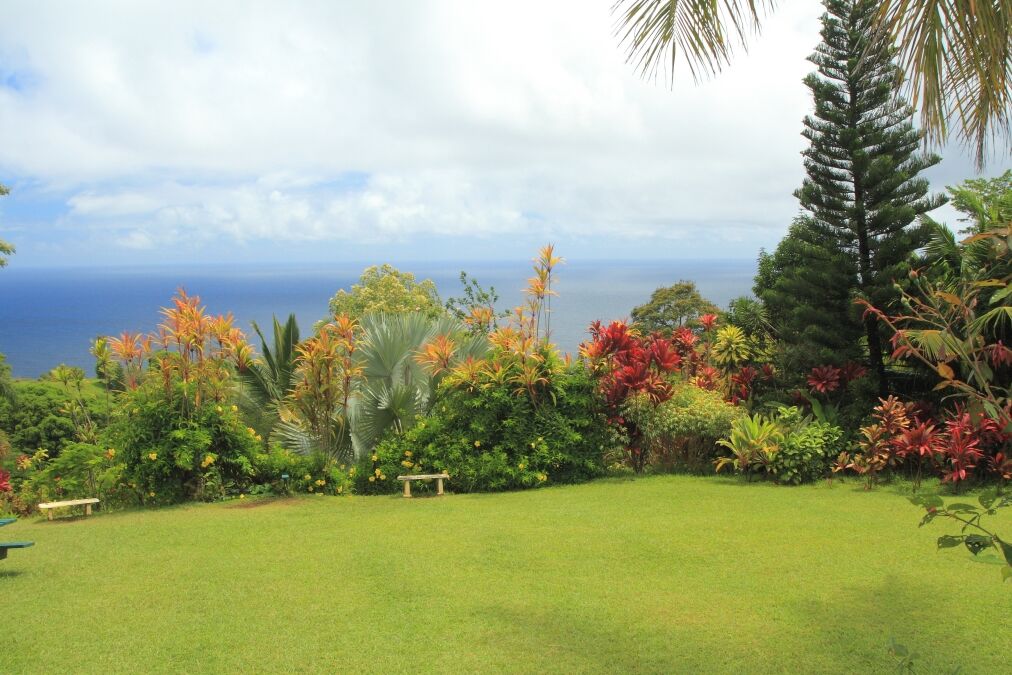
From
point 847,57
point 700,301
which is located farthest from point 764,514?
point 700,301

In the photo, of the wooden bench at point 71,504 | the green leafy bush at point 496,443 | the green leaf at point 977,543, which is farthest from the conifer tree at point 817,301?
the wooden bench at point 71,504

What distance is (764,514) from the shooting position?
6.34m

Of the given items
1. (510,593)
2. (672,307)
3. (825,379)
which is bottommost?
(510,593)

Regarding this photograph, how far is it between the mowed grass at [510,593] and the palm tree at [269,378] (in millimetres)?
2395

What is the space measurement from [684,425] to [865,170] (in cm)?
394

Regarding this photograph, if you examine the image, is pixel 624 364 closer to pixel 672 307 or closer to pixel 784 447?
pixel 784 447

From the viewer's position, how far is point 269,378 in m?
9.30

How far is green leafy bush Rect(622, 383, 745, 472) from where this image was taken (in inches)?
330

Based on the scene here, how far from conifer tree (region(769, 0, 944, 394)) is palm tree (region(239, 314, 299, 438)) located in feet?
21.5

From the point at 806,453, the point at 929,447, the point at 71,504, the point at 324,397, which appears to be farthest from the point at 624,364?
the point at 71,504

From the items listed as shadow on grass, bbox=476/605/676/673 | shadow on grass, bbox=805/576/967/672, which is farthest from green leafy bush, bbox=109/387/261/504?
shadow on grass, bbox=805/576/967/672

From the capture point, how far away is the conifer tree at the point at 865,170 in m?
9.17

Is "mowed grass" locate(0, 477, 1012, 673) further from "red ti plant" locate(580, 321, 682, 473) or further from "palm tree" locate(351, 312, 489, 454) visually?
"palm tree" locate(351, 312, 489, 454)

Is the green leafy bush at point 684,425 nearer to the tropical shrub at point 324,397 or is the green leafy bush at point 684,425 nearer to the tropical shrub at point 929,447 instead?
the tropical shrub at point 929,447
